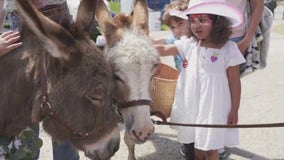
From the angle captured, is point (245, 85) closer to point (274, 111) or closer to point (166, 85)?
point (274, 111)

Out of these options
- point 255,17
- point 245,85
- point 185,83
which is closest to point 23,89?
point 185,83

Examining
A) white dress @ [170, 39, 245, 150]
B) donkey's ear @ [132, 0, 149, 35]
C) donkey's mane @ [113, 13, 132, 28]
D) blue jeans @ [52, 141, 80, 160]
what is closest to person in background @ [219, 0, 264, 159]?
white dress @ [170, 39, 245, 150]

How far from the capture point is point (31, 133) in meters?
2.74

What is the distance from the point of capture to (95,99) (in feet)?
7.63

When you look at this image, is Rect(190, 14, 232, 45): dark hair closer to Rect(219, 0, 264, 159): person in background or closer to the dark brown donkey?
Rect(219, 0, 264, 159): person in background

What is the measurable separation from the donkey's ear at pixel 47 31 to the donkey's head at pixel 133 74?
0.49m

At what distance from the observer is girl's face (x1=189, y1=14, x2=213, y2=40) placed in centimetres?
355

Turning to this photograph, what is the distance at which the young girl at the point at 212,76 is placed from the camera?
11.6 feet

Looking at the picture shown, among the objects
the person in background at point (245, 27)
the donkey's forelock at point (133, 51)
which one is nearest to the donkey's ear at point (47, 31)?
the donkey's forelock at point (133, 51)

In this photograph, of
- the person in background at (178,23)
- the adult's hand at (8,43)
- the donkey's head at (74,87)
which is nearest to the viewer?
the donkey's head at (74,87)

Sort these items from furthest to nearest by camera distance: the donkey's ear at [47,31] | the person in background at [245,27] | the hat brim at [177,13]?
the hat brim at [177,13]
the person in background at [245,27]
the donkey's ear at [47,31]

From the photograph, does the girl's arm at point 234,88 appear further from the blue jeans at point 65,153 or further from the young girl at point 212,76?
the blue jeans at point 65,153

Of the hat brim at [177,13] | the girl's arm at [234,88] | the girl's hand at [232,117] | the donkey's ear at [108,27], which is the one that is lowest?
the girl's hand at [232,117]

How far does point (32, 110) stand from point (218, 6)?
178 cm
